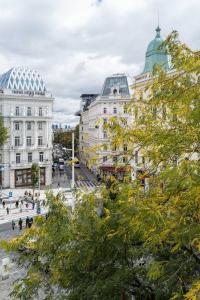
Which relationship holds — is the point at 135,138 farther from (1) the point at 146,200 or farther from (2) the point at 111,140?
(1) the point at 146,200

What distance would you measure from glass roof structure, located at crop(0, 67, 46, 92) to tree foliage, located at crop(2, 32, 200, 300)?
170 feet

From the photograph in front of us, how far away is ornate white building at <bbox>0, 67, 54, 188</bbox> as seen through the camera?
56256 mm

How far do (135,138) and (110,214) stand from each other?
2.24 metres

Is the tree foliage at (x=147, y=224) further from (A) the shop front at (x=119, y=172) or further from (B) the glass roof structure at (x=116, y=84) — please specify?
(B) the glass roof structure at (x=116, y=84)

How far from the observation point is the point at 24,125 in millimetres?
57781

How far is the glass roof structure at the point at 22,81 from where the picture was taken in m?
57.4

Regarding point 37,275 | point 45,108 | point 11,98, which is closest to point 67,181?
point 45,108

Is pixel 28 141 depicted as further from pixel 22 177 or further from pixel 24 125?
pixel 22 177

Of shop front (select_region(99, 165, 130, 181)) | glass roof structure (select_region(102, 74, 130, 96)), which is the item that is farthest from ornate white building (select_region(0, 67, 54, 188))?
shop front (select_region(99, 165, 130, 181))

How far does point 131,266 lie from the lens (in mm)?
7527

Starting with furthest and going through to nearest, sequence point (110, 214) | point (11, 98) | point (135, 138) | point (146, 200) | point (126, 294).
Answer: point (11, 98), point (110, 214), point (126, 294), point (135, 138), point (146, 200)

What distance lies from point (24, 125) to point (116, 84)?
18.7 metres

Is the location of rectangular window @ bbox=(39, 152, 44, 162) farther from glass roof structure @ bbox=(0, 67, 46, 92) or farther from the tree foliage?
the tree foliage

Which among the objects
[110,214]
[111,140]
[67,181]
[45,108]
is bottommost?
[67,181]
